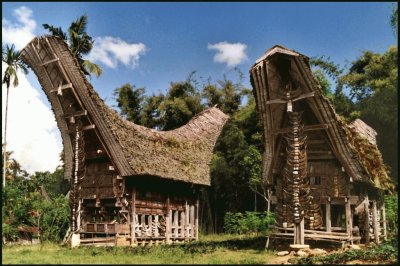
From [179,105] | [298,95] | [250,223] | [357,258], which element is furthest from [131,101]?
[357,258]

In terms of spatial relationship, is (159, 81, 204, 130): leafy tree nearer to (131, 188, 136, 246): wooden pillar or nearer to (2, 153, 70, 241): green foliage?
(2, 153, 70, 241): green foliage

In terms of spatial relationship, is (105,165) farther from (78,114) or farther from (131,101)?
(131,101)

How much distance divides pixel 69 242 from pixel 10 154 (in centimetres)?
1955

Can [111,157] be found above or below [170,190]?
above

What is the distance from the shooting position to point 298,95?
16.5 meters

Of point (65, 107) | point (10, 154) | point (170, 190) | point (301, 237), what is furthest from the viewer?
point (10, 154)

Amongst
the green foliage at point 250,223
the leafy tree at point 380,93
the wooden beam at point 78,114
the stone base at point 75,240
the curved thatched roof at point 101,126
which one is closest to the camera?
the stone base at point 75,240

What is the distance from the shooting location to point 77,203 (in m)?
20.5

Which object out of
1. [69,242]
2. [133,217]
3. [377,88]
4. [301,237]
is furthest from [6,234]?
[377,88]

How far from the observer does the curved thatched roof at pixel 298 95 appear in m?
16.0

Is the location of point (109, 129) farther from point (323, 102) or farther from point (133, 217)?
point (323, 102)

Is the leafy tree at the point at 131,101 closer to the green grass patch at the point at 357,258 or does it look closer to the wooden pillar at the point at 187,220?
the wooden pillar at the point at 187,220

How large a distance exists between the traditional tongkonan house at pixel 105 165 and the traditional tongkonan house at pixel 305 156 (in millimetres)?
5910

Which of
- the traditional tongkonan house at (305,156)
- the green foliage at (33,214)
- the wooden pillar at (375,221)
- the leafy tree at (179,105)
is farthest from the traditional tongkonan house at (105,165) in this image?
the leafy tree at (179,105)
